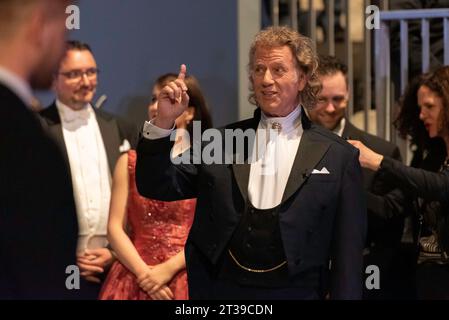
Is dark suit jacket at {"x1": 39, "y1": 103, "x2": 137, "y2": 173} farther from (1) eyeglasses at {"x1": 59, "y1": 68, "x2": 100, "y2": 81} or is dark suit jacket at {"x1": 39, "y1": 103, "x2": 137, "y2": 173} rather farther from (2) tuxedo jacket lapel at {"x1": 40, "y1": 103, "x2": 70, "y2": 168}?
(1) eyeglasses at {"x1": 59, "y1": 68, "x2": 100, "y2": 81}

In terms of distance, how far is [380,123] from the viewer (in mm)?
3551

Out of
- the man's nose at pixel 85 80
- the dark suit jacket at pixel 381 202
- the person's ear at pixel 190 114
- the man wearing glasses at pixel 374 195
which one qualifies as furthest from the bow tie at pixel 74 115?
the dark suit jacket at pixel 381 202

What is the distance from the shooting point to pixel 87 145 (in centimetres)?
324

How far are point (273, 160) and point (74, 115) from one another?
47.2 inches

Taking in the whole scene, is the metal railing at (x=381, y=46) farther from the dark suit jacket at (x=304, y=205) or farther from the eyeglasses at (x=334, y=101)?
the dark suit jacket at (x=304, y=205)

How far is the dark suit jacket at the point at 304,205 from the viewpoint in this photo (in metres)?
2.19

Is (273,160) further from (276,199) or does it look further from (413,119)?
(413,119)

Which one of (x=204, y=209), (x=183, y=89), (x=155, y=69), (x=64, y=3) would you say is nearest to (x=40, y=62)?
(x=64, y=3)

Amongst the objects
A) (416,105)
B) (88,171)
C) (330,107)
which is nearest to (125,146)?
(88,171)

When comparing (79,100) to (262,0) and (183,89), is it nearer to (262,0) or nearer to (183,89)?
(262,0)

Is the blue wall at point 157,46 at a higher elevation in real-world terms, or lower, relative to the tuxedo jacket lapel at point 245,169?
higher

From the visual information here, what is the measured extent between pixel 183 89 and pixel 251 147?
34 cm

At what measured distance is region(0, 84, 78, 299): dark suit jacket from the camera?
0.92 meters

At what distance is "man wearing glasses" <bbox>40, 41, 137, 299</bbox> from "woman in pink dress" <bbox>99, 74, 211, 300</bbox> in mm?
146
